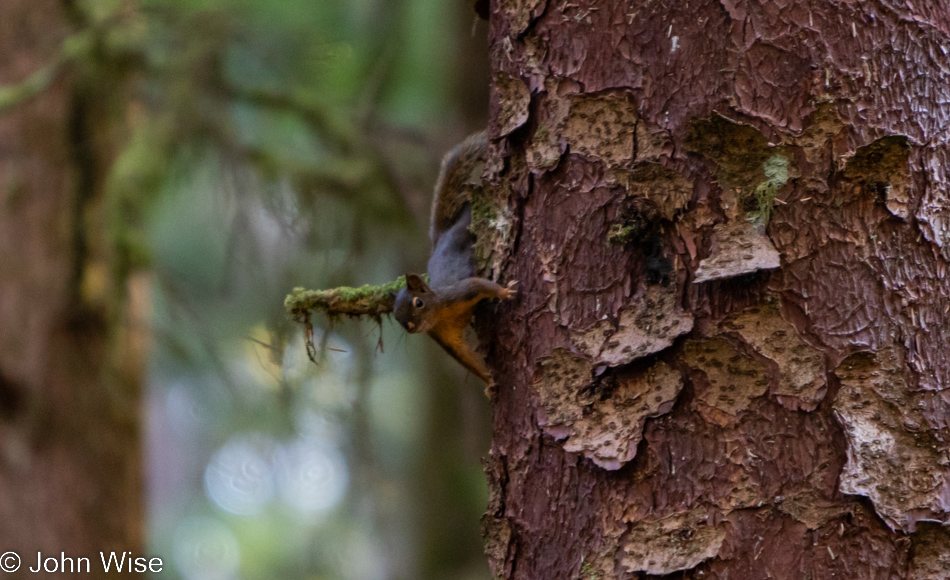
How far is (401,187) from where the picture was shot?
3395mm

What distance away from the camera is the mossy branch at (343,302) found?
1.43 meters

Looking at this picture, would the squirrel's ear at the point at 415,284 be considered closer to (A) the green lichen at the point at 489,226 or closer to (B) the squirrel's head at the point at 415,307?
(B) the squirrel's head at the point at 415,307

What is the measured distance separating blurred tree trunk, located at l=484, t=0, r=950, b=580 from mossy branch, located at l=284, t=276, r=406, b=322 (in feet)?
1.41

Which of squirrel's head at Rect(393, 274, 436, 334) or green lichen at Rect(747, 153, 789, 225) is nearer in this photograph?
green lichen at Rect(747, 153, 789, 225)

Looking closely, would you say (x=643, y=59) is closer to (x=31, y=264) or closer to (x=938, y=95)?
(x=938, y=95)

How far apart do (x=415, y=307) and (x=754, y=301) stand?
63cm

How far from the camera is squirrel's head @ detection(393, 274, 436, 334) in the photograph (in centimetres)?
145

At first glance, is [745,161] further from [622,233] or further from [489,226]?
[489,226]

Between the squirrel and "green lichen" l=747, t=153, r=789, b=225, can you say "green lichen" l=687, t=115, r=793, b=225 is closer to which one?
"green lichen" l=747, t=153, r=789, b=225

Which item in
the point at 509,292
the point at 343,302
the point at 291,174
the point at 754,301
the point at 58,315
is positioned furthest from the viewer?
the point at 58,315

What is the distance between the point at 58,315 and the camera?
365 centimetres

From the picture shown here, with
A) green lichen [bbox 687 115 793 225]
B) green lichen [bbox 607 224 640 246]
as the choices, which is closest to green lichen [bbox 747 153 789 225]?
green lichen [bbox 687 115 793 225]

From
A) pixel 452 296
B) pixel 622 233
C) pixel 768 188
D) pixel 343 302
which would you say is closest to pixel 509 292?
pixel 452 296

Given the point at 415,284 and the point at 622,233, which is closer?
the point at 622,233
